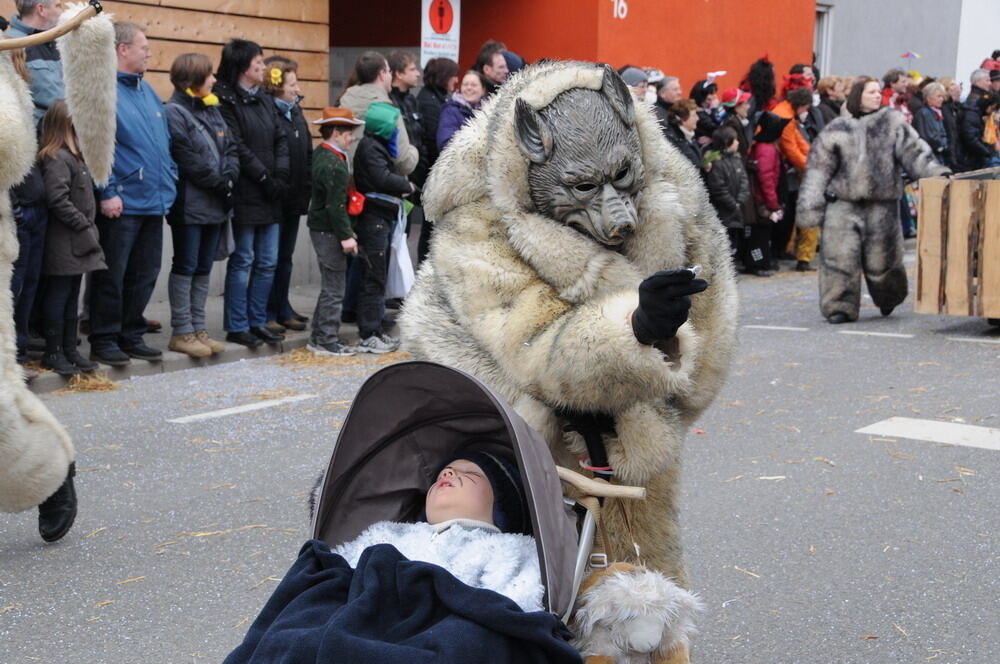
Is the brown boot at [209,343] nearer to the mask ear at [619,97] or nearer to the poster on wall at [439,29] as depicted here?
the poster on wall at [439,29]

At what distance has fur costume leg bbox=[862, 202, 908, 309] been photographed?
37.5ft

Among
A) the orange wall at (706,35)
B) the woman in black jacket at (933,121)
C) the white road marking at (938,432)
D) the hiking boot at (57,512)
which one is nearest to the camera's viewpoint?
the hiking boot at (57,512)

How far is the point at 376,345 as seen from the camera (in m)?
10.1

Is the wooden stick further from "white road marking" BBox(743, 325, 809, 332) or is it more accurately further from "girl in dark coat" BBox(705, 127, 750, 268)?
"girl in dark coat" BBox(705, 127, 750, 268)

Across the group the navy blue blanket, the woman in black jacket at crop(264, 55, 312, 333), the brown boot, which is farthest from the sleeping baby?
the woman in black jacket at crop(264, 55, 312, 333)

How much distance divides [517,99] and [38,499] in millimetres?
2796

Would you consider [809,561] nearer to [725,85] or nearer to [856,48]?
[725,85]

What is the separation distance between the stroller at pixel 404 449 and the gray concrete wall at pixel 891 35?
21835 millimetres

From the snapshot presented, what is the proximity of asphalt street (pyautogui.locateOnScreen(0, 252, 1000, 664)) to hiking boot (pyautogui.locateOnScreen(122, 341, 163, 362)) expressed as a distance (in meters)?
0.27

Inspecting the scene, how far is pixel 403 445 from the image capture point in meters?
3.06

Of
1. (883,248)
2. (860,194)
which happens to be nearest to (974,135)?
(883,248)

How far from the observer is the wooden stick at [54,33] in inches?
173

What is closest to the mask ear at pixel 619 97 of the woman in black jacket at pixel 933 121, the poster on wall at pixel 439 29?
the poster on wall at pixel 439 29

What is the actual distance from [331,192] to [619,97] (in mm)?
6689
